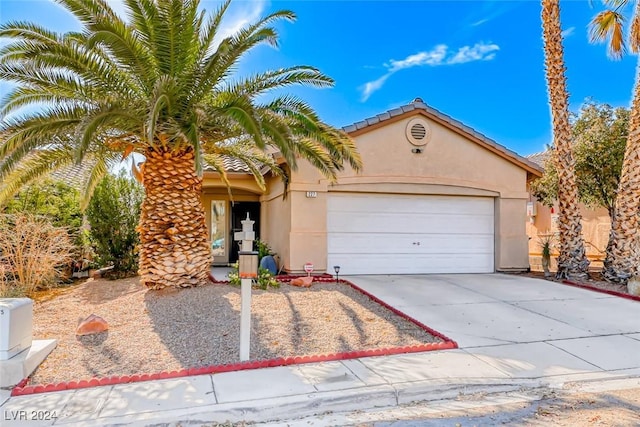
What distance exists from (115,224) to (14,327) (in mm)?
7926

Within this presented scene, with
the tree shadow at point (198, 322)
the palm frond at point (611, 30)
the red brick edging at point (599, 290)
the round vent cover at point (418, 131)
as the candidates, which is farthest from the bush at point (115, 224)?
the palm frond at point (611, 30)

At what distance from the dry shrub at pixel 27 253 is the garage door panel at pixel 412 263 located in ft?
24.5

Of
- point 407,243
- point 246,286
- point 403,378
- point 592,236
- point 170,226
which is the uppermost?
point 170,226

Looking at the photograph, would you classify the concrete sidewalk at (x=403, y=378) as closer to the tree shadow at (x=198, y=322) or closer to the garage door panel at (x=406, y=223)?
the tree shadow at (x=198, y=322)

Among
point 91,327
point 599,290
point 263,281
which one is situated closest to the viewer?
point 91,327

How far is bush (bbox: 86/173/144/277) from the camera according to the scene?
1241 cm

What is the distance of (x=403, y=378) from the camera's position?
5.11m

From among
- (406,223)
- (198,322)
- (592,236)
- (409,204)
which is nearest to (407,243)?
(406,223)

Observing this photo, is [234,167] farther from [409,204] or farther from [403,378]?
[403,378]

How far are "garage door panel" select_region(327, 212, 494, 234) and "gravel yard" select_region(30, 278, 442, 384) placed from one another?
298 centimetres

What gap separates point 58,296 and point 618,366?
11.3 m

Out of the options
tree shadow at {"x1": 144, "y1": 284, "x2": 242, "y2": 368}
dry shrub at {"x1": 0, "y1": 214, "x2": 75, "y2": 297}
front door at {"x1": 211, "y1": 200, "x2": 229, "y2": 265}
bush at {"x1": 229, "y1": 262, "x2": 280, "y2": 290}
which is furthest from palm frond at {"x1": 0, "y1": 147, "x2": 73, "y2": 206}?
front door at {"x1": 211, "y1": 200, "x2": 229, "y2": 265}

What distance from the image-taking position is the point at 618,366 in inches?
224

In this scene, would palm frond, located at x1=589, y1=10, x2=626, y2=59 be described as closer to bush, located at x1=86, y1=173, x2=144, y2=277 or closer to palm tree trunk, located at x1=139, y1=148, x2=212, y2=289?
palm tree trunk, located at x1=139, y1=148, x2=212, y2=289
